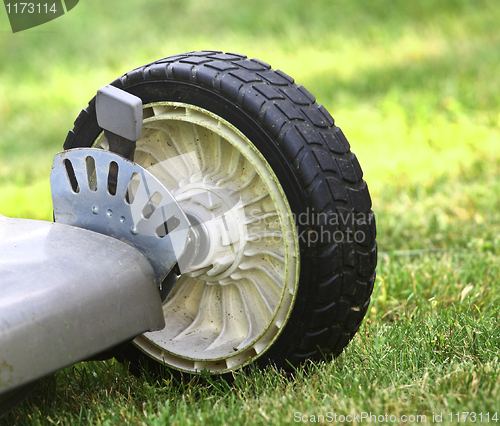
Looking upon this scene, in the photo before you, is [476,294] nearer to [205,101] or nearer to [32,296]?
[205,101]

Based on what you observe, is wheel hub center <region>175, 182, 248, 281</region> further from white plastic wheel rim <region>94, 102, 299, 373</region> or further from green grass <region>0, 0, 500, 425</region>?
green grass <region>0, 0, 500, 425</region>

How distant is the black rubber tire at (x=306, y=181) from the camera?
153 centimetres

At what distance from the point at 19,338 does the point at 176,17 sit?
829 centimetres

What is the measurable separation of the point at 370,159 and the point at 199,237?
9.96 feet

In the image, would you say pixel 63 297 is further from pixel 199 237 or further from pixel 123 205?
pixel 199 237

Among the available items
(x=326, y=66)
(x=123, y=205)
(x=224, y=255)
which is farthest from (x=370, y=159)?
(x=123, y=205)

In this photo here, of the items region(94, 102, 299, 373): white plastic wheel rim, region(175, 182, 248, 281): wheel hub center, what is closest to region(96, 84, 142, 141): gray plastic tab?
region(94, 102, 299, 373): white plastic wheel rim

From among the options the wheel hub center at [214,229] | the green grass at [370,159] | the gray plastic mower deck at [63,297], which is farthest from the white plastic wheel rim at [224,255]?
the gray plastic mower deck at [63,297]

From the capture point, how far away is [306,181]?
152cm

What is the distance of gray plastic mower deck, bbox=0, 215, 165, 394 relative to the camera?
4.34 ft

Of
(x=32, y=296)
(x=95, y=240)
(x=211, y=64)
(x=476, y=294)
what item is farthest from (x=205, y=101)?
(x=476, y=294)

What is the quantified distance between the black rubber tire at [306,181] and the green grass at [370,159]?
14cm

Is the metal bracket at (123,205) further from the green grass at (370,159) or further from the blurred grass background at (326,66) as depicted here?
the blurred grass background at (326,66)

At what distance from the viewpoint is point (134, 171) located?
157 centimetres
